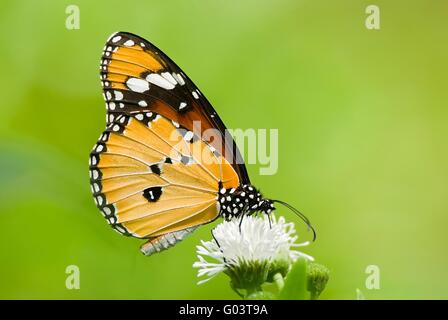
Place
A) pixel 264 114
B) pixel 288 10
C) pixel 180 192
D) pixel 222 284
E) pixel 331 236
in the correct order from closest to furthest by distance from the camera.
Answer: pixel 180 192, pixel 222 284, pixel 331 236, pixel 264 114, pixel 288 10

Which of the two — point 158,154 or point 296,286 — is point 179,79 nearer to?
point 158,154

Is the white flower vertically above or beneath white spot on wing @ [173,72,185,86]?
beneath

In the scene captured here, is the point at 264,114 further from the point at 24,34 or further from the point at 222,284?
the point at 24,34

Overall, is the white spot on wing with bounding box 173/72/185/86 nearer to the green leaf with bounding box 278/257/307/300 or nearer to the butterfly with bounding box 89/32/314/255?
the butterfly with bounding box 89/32/314/255

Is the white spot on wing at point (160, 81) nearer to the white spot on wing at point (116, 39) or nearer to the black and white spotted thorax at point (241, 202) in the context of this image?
the white spot on wing at point (116, 39)

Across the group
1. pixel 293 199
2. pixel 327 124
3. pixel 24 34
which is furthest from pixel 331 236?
pixel 24 34

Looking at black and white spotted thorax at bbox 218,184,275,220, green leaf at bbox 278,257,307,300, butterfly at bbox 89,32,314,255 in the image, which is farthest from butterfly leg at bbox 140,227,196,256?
green leaf at bbox 278,257,307,300

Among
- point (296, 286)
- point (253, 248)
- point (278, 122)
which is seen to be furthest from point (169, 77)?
Result: point (278, 122)
